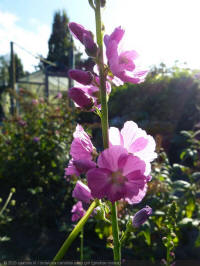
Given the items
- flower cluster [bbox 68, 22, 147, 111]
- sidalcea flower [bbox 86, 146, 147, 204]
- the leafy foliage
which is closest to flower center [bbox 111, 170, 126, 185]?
sidalcea flower [bbox 86, 146, 147, 204]

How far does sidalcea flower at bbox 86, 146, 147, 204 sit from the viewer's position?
0.76 metres

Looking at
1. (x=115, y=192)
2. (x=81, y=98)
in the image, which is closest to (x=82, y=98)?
(x=81, y=98)

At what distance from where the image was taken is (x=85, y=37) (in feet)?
2.72

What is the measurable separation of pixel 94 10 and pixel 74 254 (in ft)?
9.09

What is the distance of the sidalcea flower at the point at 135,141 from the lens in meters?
0.86

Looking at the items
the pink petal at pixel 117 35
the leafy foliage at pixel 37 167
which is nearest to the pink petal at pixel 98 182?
the pink petal at pixel 117 35

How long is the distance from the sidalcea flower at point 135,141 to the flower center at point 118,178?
99 mm

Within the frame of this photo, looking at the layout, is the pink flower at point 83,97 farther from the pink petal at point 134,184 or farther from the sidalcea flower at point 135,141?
the pink petal at point 134,184

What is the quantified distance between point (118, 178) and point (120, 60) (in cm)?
39

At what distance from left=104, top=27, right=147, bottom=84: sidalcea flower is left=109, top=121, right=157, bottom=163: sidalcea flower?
6.5 inches

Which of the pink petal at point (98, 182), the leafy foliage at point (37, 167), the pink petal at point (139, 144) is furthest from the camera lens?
the leafy foliage at point (37, 167)

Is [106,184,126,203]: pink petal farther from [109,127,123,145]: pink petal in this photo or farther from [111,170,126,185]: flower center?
[109,127,123,145]: pink petal

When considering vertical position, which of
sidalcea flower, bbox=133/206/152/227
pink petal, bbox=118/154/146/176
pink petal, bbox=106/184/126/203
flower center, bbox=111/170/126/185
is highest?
pink petal, bbox=118/154/146/176

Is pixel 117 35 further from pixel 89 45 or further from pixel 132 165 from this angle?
pixel 132 165
